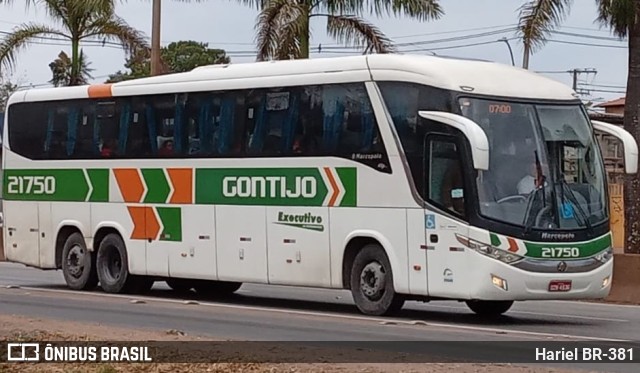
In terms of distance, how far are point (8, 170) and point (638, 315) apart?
470 inches

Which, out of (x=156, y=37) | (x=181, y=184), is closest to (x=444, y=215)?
(x=181, y=184)

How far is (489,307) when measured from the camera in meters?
19.2

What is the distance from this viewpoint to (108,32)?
36.3 meters

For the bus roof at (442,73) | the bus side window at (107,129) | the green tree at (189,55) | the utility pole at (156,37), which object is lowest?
the bus side window at (107,129)

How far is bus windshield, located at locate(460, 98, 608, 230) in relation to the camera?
1734 cm

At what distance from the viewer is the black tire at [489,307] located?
62.7ft

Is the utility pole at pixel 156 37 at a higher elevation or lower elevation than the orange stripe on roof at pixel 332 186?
higher

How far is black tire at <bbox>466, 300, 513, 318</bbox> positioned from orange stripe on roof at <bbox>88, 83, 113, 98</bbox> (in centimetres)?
766

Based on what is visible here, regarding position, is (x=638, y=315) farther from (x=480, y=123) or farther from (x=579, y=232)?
(x=480, y=123)

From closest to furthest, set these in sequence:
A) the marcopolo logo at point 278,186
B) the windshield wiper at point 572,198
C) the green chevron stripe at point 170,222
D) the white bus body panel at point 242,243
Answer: the windshield wiper at point 572,198 < the marcopolo logo at point 278,186 < the white bus body panel at point 242,243 < the green chevron stripe at point 170,222

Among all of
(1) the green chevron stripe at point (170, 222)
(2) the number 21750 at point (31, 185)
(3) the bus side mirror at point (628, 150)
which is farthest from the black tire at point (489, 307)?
(2) the number 21750 at point (31, 185)

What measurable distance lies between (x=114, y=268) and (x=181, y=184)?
256 cm

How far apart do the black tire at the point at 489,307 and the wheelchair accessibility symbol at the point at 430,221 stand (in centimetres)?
181

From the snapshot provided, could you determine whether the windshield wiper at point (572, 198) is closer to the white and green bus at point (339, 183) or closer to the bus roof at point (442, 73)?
the white and green bus at point (339, 183)
